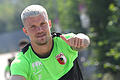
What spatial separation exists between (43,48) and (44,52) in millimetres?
65

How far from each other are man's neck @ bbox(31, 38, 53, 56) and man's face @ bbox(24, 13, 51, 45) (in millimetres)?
111

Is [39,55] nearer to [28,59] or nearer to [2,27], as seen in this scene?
[28,59]

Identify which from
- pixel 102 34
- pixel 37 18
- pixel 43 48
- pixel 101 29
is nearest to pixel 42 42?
pixel 43 48

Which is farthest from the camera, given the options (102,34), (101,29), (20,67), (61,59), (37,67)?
(101,29)

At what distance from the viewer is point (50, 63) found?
12.2 ft

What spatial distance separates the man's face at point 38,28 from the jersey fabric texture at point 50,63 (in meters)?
0.24

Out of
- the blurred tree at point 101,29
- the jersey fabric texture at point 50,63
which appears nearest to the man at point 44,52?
the jersey fabric texture at point 50,63

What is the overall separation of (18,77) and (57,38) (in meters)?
0.78

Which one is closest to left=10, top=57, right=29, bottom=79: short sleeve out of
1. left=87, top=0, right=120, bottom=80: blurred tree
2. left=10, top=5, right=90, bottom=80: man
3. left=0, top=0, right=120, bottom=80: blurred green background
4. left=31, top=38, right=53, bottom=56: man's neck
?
left=10, top=5, right=90, bottom=80: man

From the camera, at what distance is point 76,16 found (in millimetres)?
19453

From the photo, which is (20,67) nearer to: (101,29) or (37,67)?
(37,67)

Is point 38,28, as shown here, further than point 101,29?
No

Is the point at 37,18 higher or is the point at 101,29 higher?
the point at 37,18

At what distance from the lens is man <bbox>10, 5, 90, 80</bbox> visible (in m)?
3.50
